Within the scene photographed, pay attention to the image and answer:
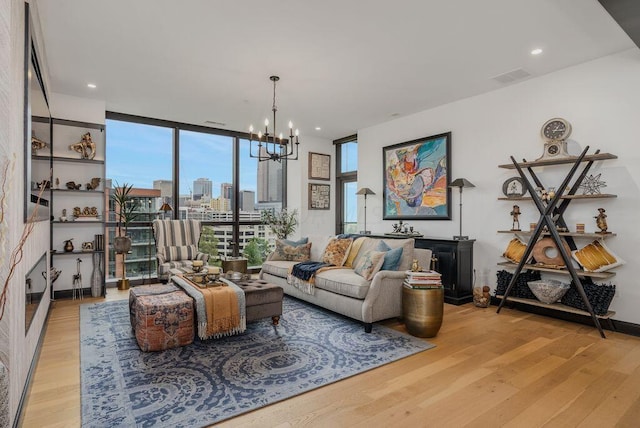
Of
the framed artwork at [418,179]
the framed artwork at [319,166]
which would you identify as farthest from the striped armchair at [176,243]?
the framed artwork at [418,179]

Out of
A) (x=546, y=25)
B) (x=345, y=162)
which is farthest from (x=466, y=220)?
(x=345, y=162)

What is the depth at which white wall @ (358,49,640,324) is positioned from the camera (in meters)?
3.59

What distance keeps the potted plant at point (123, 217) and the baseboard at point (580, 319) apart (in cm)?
524

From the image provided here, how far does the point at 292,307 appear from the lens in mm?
4383

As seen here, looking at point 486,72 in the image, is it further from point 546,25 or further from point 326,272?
point 326,272

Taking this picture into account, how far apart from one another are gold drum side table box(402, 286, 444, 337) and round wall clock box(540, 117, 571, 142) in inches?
92.1

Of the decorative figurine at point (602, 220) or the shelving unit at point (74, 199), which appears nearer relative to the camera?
the decorative figurine at point (602, 220)

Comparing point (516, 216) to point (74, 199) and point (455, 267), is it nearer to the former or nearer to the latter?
point (455, 267)

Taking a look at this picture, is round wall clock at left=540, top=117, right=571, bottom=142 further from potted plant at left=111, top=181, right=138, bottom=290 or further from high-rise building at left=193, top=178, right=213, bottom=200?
potted plant at left=111, top=181, right=138, bottom=290

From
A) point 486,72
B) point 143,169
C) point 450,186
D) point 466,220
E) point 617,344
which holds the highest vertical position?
point 486,72

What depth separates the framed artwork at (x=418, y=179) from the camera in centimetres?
532

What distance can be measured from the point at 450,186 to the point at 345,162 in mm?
3031

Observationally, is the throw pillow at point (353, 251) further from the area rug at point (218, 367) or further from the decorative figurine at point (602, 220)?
the decorative figurine at point (602, 220)

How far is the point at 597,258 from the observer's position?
3.64 m
